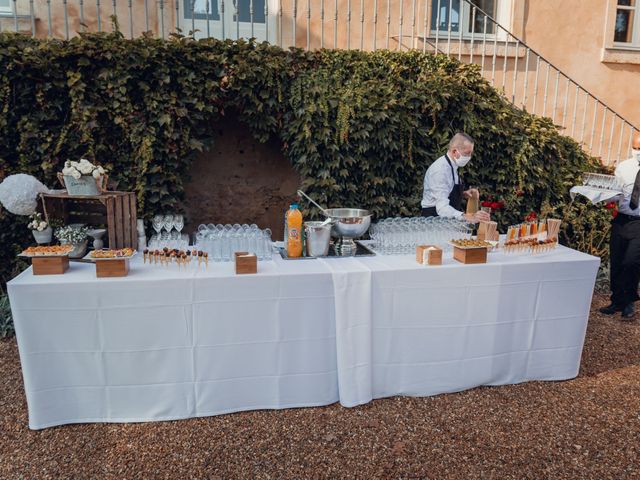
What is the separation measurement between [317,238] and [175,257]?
2.97ft

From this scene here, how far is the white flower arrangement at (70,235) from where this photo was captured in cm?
321

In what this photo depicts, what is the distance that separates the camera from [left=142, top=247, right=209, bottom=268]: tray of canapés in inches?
123

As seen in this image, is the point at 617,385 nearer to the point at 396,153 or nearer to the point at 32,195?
the point at 396,153

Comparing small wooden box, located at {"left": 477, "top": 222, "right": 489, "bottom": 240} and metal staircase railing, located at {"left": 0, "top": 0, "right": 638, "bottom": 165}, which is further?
metal staircase railing, located at {"left": 0, "top": 0, "right": 638, "bottom": 165}

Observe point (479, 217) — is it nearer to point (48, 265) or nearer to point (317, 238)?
point (317, 238)

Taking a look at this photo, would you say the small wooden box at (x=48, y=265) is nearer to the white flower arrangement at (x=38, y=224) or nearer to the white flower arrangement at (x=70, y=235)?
the white flower arrangement at (x=70, y=235)

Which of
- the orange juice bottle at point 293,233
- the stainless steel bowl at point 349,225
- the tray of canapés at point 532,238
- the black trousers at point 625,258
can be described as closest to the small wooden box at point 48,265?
the orange juice bottle at point 293,233

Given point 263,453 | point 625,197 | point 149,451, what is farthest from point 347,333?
point 625,197

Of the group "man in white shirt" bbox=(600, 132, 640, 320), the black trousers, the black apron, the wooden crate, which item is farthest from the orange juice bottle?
the black trousers

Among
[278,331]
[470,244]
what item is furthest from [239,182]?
[470,244]

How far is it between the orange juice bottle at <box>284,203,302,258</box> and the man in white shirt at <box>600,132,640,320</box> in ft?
10.1

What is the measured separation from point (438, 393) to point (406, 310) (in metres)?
0.67

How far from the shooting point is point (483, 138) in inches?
232

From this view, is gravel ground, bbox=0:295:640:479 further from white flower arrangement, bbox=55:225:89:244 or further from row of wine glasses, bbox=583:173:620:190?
row of wine glasses, bbox=583:173:620:190
